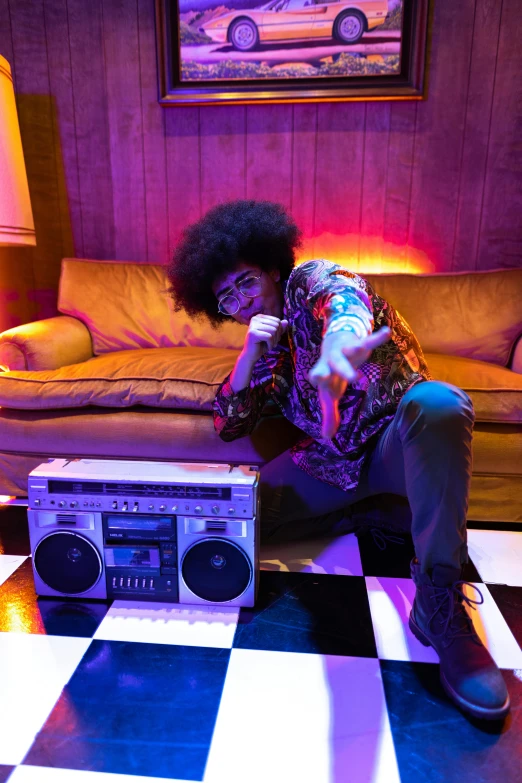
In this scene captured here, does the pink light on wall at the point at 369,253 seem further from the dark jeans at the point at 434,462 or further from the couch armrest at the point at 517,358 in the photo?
the dark jeans at the point at 434,462

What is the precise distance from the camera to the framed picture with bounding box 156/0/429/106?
2.31 m

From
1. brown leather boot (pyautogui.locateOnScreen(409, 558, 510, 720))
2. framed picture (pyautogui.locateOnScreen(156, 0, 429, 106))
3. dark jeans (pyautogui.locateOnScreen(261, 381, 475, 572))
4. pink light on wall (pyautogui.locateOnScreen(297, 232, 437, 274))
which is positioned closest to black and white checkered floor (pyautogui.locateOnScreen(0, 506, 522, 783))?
brown leather boot (pyautogui.locateOnScreen(409, 558, 510, 720))

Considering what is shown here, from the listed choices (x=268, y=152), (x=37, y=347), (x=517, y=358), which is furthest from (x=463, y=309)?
(x=37, y=347)

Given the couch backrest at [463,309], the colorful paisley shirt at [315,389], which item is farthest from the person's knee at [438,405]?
the couch backrest at [463,309]

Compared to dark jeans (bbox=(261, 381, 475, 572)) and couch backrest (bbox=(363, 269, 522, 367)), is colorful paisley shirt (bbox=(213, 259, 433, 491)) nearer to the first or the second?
dark jeans (bbox=(261, 381, 475, 572))

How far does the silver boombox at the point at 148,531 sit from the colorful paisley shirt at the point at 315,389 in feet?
0.68

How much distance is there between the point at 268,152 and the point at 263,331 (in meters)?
1.69

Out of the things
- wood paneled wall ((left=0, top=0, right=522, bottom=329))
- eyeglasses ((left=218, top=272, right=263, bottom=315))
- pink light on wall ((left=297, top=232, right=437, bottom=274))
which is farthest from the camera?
pink light on wall ((left=297, top=232, right=437, bottom=274))

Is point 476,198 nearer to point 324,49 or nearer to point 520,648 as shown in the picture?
point 324,49

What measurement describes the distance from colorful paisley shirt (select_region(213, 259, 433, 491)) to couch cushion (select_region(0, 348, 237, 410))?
308 mm

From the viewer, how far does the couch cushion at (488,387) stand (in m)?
1.65

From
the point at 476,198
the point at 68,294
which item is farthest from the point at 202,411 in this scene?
the point at 476,198

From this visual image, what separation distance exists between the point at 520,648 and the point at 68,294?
2035 mm

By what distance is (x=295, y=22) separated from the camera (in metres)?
2.35
